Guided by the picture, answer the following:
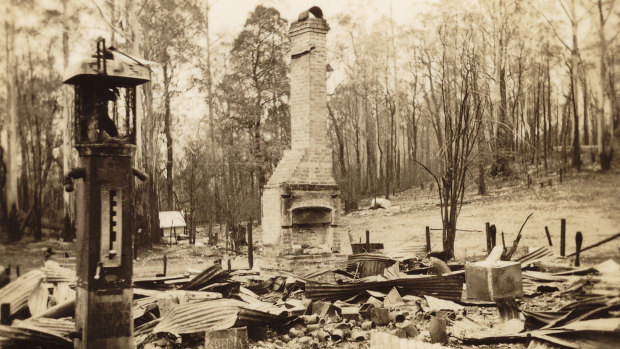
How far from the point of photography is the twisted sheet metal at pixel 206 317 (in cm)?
515

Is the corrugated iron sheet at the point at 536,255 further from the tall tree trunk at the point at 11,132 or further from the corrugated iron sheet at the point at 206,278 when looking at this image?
the tall tree trunk at the point at 11,132

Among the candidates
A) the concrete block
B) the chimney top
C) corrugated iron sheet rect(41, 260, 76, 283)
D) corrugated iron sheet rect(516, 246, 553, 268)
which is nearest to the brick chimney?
the chimney top

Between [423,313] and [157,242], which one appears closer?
[423,313]

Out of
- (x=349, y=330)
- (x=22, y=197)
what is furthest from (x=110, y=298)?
(x=22, y=197)

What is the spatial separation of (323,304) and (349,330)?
2.18ft

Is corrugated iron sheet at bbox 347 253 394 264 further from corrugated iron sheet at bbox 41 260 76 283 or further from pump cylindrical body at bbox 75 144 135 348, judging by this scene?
pump cylindrical body at bbox 75 144 135 348

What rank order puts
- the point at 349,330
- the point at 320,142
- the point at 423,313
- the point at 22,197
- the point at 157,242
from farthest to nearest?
1. the point at 157,242
2. the point at 320,142
3. the point at 22,197
4. the point at 423,313
5. the point at 349,330

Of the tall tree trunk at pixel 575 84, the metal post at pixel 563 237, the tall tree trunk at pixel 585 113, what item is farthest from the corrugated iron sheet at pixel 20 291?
the metal post at pixel 563 237

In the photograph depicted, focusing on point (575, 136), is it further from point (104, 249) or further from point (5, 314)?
point (5, 314)

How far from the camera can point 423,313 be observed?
620cm

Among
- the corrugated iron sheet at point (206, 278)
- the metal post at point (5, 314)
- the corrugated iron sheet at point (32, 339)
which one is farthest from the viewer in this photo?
the corrugated iron sheet at point (206, 278)

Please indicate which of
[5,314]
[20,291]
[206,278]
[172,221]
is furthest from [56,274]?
[172,221]

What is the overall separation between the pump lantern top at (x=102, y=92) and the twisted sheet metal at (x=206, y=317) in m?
2.03

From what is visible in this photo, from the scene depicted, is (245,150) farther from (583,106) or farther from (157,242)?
(583,106)
